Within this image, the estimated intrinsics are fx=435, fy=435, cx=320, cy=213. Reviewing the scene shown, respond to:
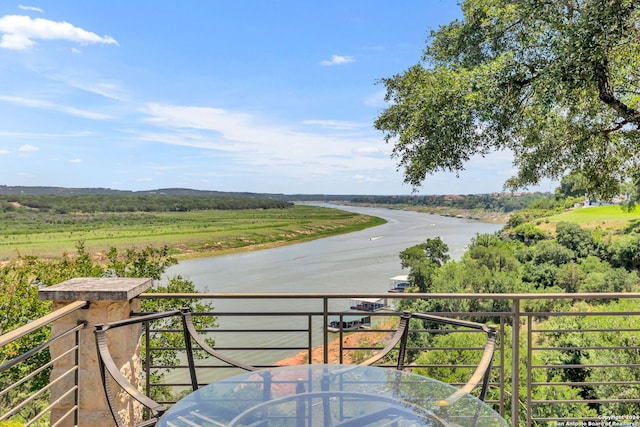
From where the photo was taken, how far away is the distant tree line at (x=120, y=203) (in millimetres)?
29997

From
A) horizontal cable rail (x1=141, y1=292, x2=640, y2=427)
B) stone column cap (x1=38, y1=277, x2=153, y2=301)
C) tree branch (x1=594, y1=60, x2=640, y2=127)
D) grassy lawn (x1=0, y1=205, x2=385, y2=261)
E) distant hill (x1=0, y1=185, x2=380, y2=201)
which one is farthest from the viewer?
distant hill (x1=0, y1=185, x2=380, y2=201)

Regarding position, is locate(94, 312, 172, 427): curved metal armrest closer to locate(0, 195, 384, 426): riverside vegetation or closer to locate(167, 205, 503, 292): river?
locate(0, 195, 384, 426): riverside vegetation

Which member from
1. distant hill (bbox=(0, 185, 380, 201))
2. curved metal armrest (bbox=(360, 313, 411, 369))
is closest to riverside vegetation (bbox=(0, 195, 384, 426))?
distant hill (bbox=(0, 185, 380, 201))

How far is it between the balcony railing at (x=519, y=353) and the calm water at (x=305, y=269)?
266 millimetres

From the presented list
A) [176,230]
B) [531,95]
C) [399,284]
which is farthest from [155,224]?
[531,95]

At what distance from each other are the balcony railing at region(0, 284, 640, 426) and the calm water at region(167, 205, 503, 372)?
0.27 meters

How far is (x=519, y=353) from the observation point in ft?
9.65

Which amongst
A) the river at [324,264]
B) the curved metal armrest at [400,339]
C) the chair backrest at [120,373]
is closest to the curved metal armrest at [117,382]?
the chair backrest at [120,373]

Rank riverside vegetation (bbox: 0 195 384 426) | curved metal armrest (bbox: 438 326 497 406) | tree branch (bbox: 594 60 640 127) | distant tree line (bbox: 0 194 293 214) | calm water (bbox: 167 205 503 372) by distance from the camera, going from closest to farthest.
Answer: curved metal armrest (bbox: 438 326 497 406)
tree branch (bbox: 594 60 640 127)
riverside vegetation (bbox: 0 195 384 426)
calm water (bbox: 167 205 503 372)
distant tree line (bbox: 0 194 293 214)

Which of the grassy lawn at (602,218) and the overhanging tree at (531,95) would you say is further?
the grassy lawn at (602,218)

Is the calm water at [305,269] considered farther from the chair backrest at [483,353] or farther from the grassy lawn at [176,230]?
the chair backrest at [483,353]

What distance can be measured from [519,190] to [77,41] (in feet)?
94.5

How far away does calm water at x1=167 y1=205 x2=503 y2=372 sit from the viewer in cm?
2509

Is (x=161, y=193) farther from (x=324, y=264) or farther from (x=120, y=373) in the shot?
(x=120, y=373)
